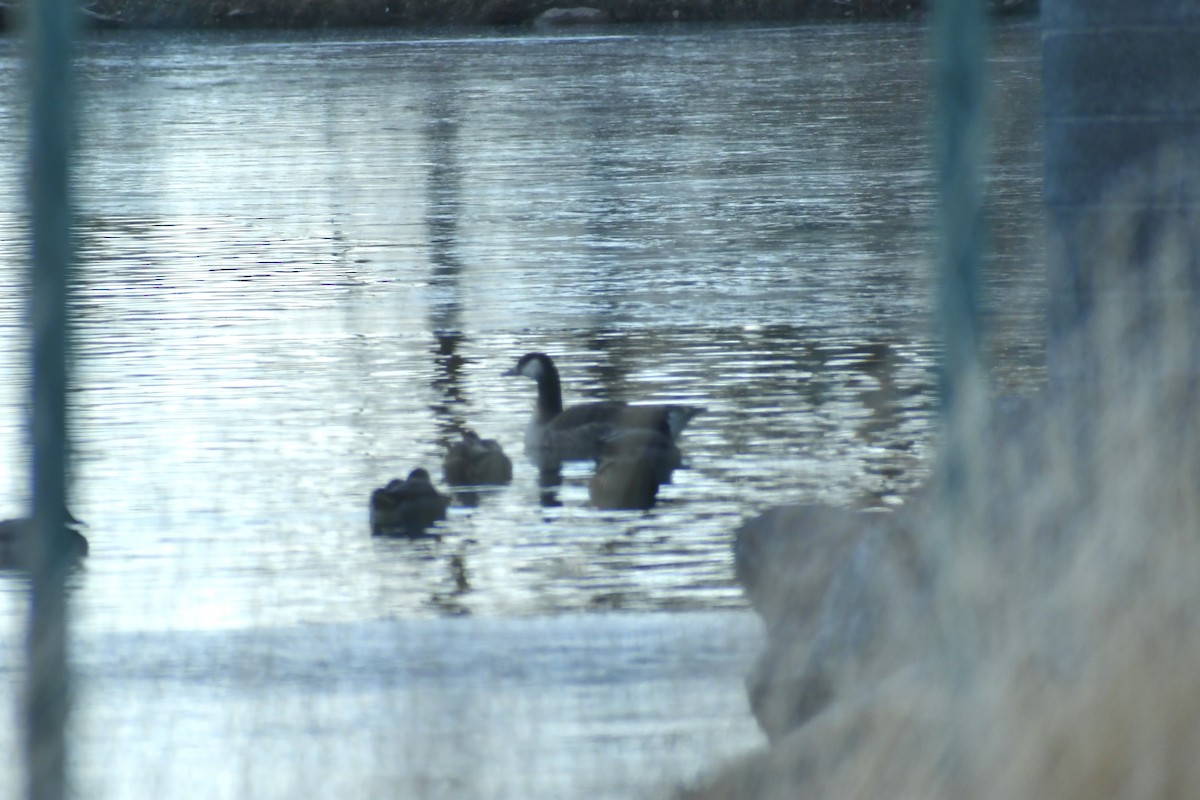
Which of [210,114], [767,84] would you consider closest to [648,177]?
[210,114]

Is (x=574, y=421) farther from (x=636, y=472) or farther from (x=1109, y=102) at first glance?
(x=1109, y=102)

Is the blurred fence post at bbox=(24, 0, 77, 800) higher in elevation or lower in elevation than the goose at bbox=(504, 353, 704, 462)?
higher

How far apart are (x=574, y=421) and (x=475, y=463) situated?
30.3 inches

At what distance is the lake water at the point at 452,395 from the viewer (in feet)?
11.8

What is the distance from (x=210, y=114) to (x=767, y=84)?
9085 mm

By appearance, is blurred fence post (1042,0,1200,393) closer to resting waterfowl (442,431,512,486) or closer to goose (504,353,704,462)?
goose (504,353,704,462)

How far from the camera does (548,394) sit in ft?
32.5

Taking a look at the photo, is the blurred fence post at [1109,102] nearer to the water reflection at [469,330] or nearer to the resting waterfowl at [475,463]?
the water reflection at [469,330]

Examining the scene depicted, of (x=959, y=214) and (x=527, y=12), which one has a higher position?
(x=527, y=12)

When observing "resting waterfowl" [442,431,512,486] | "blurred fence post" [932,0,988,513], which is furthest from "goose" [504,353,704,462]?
"blurred fence post" [932,0,988,513]

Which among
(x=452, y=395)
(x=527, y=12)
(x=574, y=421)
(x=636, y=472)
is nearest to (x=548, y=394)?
(x=574, y=421)

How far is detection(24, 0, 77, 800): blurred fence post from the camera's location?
2.84 meters

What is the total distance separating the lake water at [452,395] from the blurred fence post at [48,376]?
0.06 m

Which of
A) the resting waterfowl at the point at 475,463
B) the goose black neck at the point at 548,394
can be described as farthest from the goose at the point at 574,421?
the resting waterfowl at the point at 475,463
